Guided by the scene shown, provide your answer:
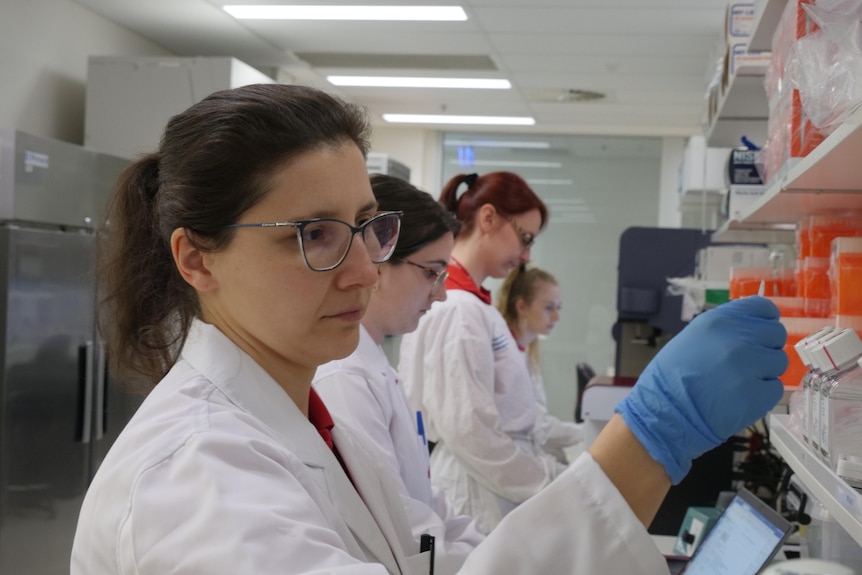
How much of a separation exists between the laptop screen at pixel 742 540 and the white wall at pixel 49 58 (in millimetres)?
3951

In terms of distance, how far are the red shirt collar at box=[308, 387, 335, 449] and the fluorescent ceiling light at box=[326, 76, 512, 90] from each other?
502cm

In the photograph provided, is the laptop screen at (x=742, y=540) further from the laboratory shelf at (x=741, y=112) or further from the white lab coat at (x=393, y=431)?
the laboratory shelf at (x=741, y=112)

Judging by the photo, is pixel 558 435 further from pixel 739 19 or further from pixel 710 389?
pixel 710 389

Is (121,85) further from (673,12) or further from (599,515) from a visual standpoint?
(599,515)

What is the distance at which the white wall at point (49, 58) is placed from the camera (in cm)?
438

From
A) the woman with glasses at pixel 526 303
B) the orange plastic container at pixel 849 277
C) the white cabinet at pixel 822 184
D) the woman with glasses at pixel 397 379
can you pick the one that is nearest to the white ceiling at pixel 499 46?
the woman with glasses at pixel 526 303

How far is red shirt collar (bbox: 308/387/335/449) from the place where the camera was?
123 centimetres

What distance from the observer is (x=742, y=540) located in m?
1.56

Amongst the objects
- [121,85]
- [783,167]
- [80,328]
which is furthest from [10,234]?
[783,167]

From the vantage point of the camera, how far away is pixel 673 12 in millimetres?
4430

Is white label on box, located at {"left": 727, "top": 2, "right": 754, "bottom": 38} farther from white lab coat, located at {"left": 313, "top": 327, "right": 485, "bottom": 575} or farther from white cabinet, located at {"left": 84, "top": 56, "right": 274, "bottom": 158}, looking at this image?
white cabinet, located at {"left": 84, "top": 56, "right": 274, "bottom": 158}

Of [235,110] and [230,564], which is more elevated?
[235,110]

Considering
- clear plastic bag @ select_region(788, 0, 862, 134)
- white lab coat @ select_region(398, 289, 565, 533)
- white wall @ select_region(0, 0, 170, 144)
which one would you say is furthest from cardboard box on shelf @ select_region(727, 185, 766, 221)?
white wall @ select_region(0, 0, 170, 144)

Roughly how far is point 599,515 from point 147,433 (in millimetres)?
496
